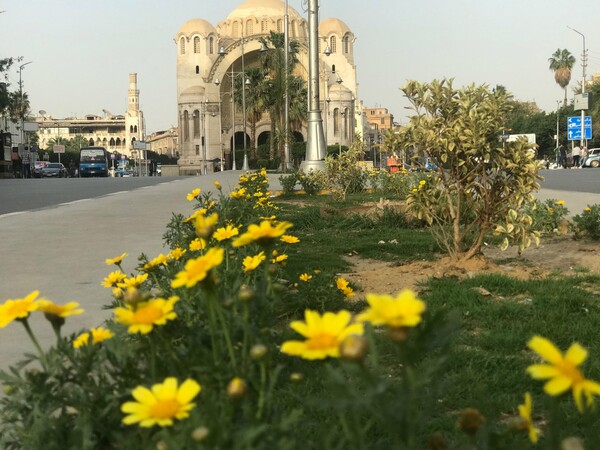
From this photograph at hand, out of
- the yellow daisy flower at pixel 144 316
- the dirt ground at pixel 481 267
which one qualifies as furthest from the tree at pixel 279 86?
the yellow daisy flower at pixel 144 316

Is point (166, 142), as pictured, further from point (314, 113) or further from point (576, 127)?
point (314, 113)

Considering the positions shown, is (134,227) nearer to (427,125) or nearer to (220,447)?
(427,125)

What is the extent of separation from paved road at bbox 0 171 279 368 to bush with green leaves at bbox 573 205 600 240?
161 inches

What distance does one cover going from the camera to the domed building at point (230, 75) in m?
86.7

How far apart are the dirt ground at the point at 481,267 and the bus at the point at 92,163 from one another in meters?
52.9

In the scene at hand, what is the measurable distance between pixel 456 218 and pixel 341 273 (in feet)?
3.28

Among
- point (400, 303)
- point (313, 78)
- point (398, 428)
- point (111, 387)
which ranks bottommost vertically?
point (111, 387)

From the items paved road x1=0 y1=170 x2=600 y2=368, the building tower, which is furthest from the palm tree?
the building tower

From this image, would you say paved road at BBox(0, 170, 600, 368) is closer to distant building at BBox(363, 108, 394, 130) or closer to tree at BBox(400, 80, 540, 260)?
tree at BBox(400, 80, 540, 260)

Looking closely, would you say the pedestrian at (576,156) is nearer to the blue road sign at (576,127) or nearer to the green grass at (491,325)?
the blue road sign at (576,127)

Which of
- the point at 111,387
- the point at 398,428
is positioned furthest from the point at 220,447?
the point at 111,387

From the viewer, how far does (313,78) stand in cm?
2002

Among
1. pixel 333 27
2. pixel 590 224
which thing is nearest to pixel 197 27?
pixel 333 27

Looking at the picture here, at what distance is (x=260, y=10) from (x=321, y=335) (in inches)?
3856
